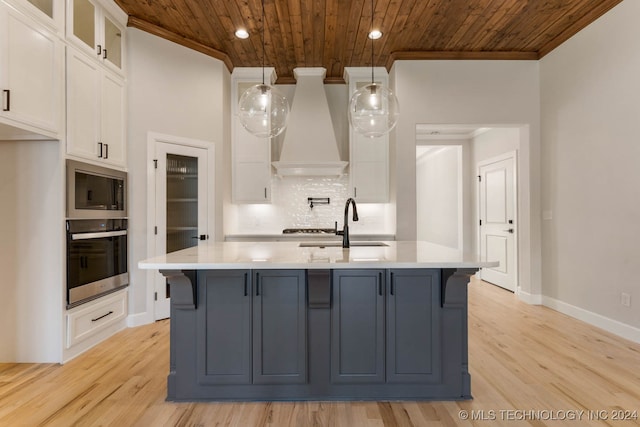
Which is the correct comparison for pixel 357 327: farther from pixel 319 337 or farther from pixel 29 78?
pixel 29 78

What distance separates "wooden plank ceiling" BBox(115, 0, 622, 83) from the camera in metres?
3.31

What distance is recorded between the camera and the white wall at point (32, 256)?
265 centimetres

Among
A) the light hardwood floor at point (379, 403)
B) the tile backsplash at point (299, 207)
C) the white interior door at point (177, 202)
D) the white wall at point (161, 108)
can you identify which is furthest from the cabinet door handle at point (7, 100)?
the tile backsplash at point (299, 207)

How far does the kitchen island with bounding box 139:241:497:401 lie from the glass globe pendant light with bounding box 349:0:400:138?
3.96ft

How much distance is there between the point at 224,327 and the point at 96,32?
2941 mm

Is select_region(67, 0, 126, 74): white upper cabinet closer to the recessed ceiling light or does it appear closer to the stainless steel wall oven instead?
the stainless steel wall oven

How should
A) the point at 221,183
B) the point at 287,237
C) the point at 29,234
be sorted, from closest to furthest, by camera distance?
the point at 29,234 → the point at 221,183 → the point at 287,237

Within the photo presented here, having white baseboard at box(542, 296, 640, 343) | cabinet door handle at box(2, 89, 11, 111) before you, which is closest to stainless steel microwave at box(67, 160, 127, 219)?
cabinet door handle at box(2, 89, 11, 111)

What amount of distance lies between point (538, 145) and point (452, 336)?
3.36m

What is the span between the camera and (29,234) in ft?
8.71

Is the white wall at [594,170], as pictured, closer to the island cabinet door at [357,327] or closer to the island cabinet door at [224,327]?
the island cabinet door at [357,327]

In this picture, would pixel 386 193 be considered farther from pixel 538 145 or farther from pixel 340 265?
pixel 340 265

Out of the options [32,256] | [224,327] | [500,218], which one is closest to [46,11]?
[32,256]

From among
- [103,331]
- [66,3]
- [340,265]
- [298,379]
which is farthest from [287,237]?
[66,3]
